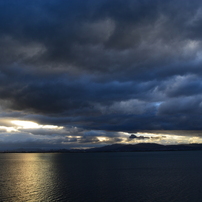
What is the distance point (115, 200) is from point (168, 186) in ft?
87.2

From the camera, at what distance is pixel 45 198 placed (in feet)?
205

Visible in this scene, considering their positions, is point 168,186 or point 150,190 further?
point 168,186

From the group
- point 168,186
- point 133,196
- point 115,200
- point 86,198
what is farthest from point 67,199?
point 168,186

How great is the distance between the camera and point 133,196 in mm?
63219

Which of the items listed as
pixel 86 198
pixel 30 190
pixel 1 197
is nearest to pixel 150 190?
pixel 86 198

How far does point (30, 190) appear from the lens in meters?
74.4

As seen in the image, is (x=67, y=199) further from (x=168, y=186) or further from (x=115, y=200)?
(x=168, y=186)

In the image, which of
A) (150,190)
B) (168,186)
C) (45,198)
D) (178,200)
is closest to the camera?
(178,200)

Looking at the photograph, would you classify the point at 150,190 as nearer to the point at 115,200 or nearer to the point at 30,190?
the point at 115,200

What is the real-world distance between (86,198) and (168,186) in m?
31.4

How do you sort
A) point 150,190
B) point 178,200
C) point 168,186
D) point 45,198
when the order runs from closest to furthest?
point 178,200, point 45,198, point 150,190, point 168,186

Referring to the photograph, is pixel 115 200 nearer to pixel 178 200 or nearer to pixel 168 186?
pixel 178 200

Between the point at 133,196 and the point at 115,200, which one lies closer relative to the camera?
the point at 115,200

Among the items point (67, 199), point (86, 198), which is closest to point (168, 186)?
point (86, 198)
